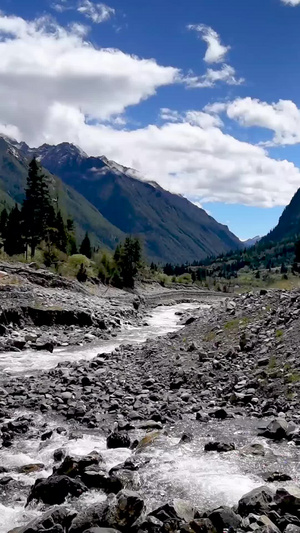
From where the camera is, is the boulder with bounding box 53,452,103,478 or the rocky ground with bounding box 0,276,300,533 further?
the boulder with bounding box 53,452,103,478

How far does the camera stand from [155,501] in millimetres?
9938

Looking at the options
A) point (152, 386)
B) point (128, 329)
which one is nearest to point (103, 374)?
point (152, 386)

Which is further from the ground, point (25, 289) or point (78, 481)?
point (25, 289)

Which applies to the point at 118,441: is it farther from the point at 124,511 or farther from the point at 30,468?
the point at 124,511

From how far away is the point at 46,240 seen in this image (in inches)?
3374

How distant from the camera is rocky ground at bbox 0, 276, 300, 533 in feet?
29.3

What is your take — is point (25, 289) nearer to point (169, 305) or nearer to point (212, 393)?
point (212, 393)

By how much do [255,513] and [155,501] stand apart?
7.23ft

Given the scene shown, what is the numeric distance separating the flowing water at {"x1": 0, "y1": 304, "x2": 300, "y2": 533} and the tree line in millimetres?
54538

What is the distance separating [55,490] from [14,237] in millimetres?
86359

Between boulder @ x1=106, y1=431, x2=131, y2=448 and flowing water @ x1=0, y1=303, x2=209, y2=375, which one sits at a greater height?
boulder @ x1=106, y1=431, x2=131, y2=448

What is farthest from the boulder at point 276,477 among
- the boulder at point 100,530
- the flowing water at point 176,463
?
the boulder at point 100,530

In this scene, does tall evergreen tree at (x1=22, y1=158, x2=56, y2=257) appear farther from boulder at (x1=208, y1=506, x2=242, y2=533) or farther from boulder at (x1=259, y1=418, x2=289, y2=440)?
boulder at (x1=208, y1=506, x2=242, y2=533)

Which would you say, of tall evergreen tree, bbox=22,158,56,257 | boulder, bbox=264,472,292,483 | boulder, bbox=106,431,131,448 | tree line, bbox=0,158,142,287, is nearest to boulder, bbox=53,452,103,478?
boulder, bbox=106,431,131,448
